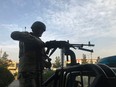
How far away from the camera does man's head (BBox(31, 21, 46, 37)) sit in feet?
15.6

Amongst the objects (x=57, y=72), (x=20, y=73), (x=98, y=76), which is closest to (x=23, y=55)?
(x=20, y=73)

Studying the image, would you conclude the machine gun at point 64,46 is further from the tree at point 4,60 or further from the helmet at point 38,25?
the tree at point 4,60

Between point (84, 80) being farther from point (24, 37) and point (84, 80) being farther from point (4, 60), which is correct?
point (4, 60)

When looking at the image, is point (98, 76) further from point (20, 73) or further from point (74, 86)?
point (20, 73)

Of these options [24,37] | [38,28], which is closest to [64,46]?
[24,37]

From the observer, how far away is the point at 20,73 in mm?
4680

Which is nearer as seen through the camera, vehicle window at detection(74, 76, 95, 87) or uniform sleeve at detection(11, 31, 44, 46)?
vehicle window at detection(74, 76, 95, 87)

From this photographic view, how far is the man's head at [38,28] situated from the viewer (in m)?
4.74

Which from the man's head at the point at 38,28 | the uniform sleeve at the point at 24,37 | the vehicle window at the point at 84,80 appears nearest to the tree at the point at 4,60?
the man's head at the point at 38,28

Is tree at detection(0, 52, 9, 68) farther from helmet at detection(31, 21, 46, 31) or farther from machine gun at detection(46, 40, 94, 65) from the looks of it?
machine gun at detection(46, 40, 94, 65)

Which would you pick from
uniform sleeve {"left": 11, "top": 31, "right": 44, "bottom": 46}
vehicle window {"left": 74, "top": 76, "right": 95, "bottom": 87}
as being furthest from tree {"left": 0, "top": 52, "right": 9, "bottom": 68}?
vehicle window {"left": 74, "top": 76, "right": 95, "bottom": 87}

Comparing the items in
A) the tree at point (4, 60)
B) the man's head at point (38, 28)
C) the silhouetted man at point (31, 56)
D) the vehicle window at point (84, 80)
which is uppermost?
the tree at point (4, 60)

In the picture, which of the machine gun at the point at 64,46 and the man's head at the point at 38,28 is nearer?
the machine gun at the point at 64,46

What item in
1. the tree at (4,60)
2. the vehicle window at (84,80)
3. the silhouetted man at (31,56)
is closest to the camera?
the vehicle window at (84,80)
